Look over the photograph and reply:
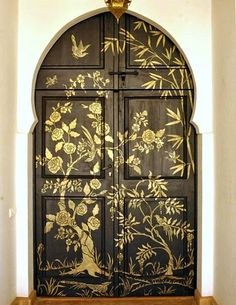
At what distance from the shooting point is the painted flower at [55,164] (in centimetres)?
407

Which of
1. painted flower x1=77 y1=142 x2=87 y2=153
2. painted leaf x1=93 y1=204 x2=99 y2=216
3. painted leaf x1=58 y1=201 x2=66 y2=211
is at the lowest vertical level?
painted leaf x1=93 y1=204 x2=99 y2=216

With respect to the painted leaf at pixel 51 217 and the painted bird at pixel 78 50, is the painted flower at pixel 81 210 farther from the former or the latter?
the painted bird at pixel 78 50

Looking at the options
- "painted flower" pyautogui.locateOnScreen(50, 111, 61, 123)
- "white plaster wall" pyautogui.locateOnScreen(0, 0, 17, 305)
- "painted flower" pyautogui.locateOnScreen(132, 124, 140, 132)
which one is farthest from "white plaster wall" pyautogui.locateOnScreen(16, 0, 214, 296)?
"painted flower" pyautogui.locateOnScreen(132, 124, 140, 132)

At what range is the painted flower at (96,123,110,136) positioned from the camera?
4055mm

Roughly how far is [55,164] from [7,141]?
1.91 ft

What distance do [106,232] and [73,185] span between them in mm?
464

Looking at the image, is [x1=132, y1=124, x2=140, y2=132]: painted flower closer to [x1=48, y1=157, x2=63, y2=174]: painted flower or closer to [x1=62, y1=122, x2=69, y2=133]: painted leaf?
[x1=62, y1=122, x2=69, y2=133]: painted leaf

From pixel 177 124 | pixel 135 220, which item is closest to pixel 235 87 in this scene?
pixel 177 124

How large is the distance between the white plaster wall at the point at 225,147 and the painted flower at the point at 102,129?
86 centimetres

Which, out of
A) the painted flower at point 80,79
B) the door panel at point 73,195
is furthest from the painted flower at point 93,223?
the painted flower at point 80,79

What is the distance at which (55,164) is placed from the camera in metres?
4.07

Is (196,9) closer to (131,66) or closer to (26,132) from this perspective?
(131,66)

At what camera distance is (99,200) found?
4062 millimetres

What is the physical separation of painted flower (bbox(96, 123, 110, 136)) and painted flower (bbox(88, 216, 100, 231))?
685 mm
